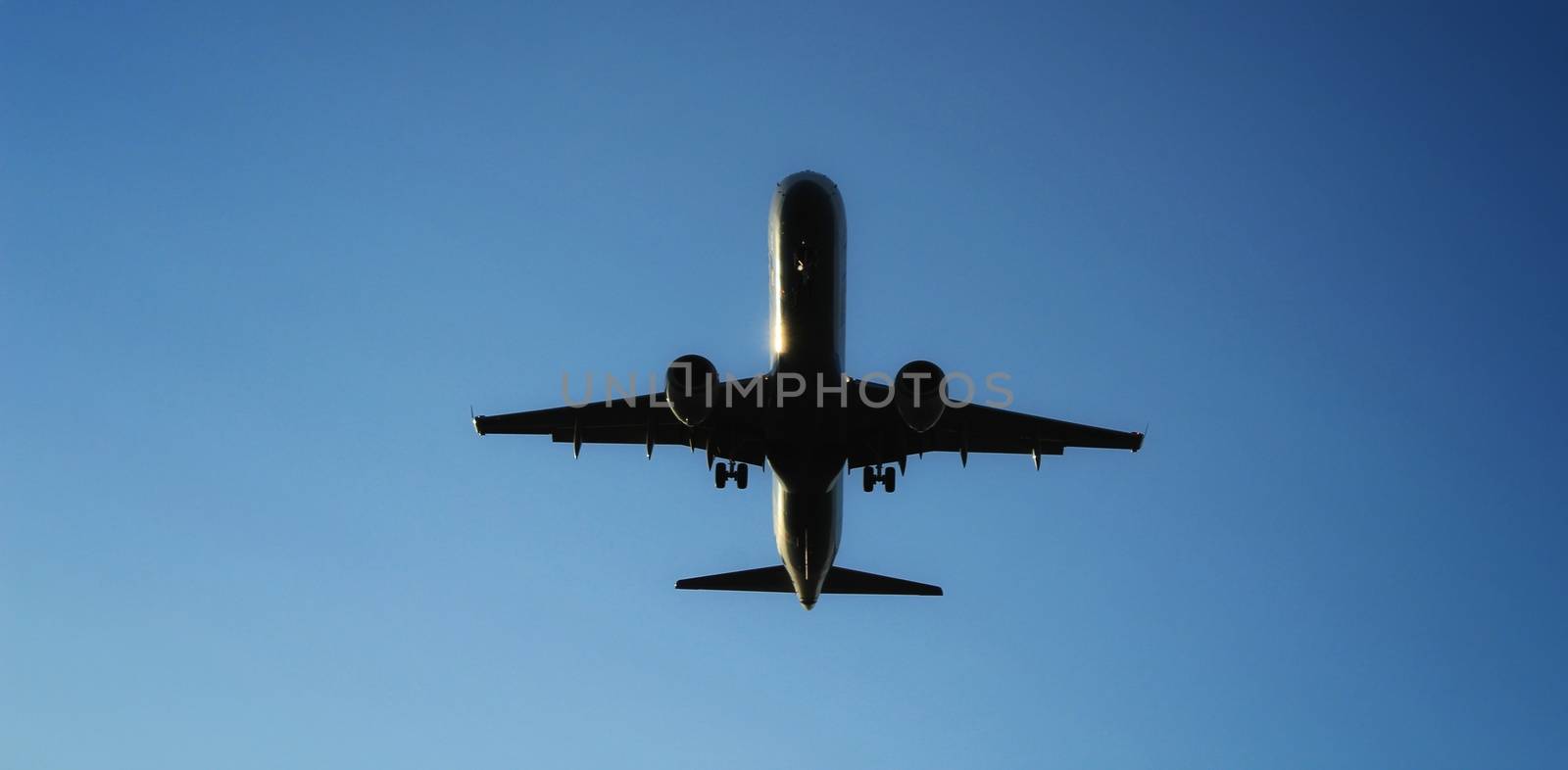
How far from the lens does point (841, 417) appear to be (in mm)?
33781

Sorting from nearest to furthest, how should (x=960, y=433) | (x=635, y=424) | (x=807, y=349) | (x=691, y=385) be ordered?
(x=691, y=385), (x=807, y=349), (x=960, y=433), (x=635, y=424)

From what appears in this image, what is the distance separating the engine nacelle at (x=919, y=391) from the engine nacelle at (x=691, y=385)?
4487mm

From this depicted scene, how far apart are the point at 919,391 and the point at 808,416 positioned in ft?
12.6

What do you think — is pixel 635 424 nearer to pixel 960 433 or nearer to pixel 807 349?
pixel 807 349

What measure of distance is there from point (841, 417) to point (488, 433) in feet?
34.7

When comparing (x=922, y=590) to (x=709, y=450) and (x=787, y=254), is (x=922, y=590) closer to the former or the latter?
(x=709, y=450)

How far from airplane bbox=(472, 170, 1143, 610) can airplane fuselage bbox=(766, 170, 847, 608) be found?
0.03 meters

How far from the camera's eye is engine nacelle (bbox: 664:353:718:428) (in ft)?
101

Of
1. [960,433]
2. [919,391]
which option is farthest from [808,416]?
[960,433]

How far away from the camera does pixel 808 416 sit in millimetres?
33500

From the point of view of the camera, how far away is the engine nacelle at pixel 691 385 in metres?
30.7

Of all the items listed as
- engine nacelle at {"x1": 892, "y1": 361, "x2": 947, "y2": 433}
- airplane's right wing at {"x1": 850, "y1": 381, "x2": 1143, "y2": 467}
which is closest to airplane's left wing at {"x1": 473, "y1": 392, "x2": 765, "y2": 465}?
airplane's right wing at {"x1": 850, "y1": 381, "x2": 1143, "y2": 467}

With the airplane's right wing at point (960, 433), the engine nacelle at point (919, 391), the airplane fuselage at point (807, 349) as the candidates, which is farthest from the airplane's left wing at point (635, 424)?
the engine nacelle at point (919, 391)

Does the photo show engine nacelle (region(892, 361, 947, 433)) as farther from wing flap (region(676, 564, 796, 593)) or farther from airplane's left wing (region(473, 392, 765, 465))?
wing flap (region(676, 564, 796, 593))
